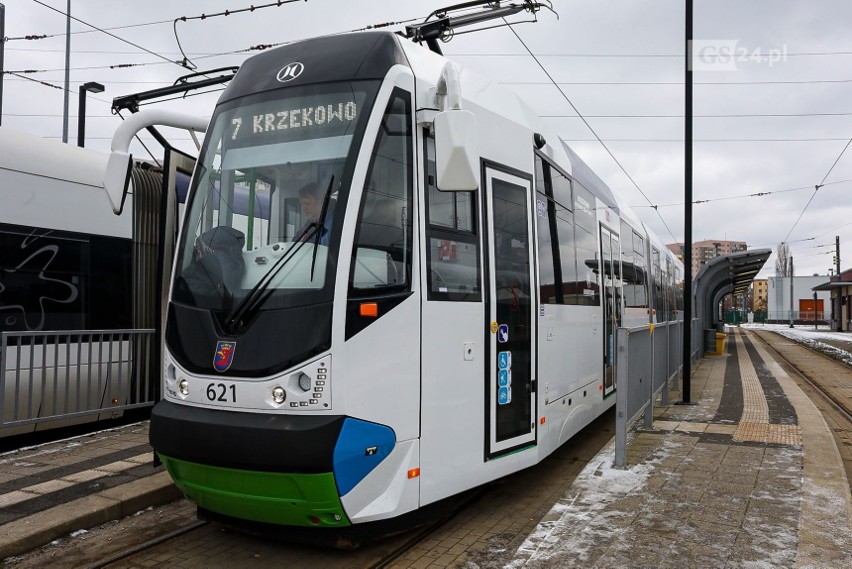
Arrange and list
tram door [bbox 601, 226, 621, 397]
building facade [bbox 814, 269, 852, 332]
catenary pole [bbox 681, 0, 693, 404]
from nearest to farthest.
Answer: tram door [bbox 601, 226, 621, 397], catenary pole [bbox 681, 0, 693, 404], building facade [bbox 814, 269, 852, 332]

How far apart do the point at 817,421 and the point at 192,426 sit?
9.16 meters

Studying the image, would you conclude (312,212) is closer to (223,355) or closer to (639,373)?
(223,355)

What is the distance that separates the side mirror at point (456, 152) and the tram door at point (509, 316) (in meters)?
1.05

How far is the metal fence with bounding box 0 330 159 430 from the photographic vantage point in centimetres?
719

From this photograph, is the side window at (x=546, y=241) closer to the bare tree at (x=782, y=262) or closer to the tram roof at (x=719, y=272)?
the tram roof at (x=719, y=272)

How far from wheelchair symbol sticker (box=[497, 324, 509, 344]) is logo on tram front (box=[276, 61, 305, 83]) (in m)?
2.42

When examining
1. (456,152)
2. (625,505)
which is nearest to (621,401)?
(625,505)

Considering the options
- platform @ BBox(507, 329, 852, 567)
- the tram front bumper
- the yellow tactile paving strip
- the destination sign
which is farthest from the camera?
the yellow tactile paving strip

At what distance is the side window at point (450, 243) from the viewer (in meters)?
4.66

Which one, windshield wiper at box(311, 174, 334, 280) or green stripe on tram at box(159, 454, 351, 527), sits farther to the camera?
windshield wiper at box(311, 174, 334, 280)

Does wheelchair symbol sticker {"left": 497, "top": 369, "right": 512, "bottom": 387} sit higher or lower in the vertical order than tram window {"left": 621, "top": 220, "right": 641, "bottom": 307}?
lower

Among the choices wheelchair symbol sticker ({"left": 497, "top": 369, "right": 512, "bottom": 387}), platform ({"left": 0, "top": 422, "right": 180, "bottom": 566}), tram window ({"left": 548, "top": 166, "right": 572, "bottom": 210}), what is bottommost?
platform ({"left": 0, "top": 422, "right": 180, "bottom": 566})

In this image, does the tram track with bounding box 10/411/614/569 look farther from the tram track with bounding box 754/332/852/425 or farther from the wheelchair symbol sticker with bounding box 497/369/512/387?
the tram track with bounding box 754/332/852/425

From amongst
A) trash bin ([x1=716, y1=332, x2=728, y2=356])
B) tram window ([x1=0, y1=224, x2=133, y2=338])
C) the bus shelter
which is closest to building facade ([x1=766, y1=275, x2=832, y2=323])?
the bus shelter
